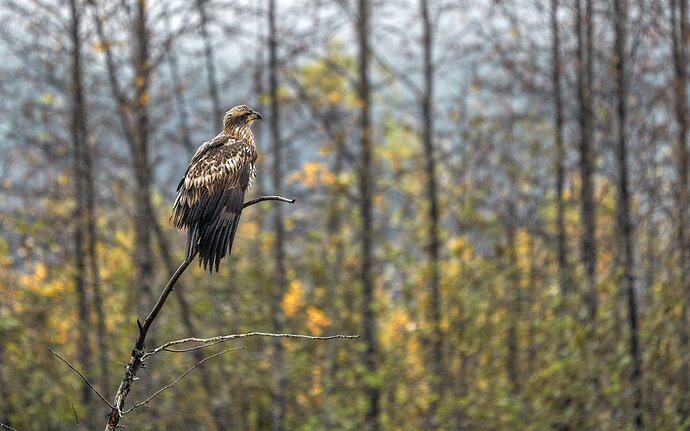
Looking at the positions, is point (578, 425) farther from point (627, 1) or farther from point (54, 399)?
point (54, 399)

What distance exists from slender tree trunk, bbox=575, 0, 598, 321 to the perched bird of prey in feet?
28.9

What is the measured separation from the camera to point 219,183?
3229 mm

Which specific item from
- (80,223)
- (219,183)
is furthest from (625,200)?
(219,183)

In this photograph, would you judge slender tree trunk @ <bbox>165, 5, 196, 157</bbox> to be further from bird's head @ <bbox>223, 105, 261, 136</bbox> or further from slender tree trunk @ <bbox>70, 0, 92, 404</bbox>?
bird's head @ <bbox>223, 105, 261, 136</bbox>

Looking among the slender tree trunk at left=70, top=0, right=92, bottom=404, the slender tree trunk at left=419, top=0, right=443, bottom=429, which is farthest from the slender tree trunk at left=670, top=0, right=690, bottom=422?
the slender tree trunk at left=70, top=0, right=92, bottom=404

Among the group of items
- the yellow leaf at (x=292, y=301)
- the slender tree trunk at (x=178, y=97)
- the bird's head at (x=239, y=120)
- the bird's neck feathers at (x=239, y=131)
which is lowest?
the yellow leaf at (x=292, y=301)

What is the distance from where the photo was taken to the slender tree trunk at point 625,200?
10.3 metres

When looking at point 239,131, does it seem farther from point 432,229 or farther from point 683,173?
point 432,229

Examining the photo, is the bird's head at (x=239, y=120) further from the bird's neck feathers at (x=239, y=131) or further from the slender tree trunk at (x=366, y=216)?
the slender tree trunk at (x=366, y=216)

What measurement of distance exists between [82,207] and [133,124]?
239 centimetres

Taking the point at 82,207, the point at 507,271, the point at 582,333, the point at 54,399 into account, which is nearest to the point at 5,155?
the point at 82,207

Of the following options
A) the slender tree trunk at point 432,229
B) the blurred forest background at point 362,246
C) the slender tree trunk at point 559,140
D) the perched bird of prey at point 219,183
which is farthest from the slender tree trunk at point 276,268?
the perched bird of prey at point 219,183

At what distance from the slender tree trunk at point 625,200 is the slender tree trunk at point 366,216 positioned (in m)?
3.10

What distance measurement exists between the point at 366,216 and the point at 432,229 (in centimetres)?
97
